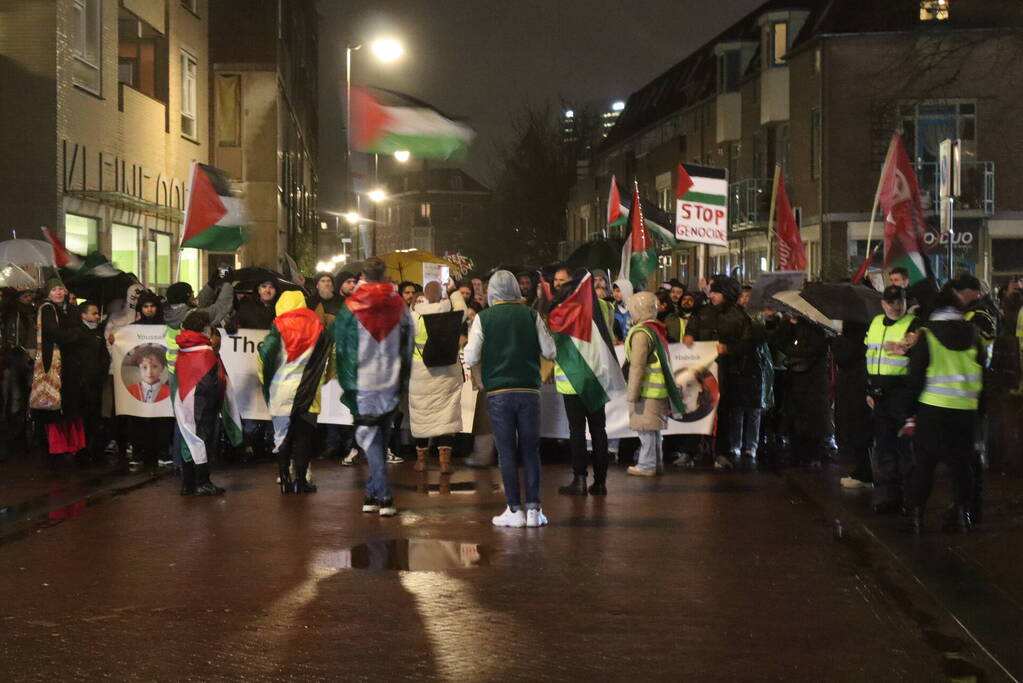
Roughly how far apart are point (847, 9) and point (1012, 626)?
115 ft

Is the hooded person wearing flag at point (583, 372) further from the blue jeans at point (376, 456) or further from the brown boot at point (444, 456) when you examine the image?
the blue jeans at point (376, 456)

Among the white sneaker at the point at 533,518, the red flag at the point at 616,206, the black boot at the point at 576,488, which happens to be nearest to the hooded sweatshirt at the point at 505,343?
the white sneaker at the point at 533,518

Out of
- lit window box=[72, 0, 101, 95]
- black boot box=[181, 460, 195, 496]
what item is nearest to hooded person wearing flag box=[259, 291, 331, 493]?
black boot box=[181, 460, 195, 496]

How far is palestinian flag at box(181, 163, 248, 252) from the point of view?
17906 mm

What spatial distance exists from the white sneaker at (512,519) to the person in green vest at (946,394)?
2724mm

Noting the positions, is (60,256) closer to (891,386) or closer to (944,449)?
(891,386)

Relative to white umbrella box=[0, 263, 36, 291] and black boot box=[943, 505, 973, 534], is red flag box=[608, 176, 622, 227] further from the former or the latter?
black boot box=[943, 505, 973, 534]

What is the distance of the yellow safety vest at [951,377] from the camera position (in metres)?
10.4

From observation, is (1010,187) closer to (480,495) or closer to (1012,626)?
(480,495)

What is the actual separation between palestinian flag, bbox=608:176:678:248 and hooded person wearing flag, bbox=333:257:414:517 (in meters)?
9.67

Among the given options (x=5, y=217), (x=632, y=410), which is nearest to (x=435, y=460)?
(x=632, y=410)

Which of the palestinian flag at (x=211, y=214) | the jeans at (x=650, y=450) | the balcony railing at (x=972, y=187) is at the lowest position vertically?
the jeans at (x=650, y=450)

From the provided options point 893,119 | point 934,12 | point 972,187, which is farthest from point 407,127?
point 972,187

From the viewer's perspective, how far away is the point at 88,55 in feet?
89.8
